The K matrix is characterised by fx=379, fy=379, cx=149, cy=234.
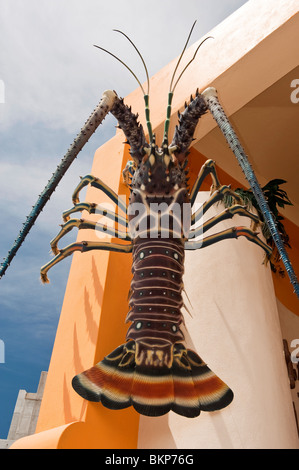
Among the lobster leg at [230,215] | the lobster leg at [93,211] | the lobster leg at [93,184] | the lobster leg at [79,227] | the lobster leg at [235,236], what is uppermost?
the lobster leg at [93,184]

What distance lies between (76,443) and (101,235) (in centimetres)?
140

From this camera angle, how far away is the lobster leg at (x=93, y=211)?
2504mm

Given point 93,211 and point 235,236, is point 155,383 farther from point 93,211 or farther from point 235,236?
point 93,211

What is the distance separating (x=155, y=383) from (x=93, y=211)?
116 cm

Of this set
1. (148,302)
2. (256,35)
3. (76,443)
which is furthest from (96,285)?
(256,35)

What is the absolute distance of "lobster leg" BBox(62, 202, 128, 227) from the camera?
2.50m

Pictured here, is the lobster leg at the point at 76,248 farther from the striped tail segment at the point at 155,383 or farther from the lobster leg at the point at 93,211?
the striped tail segment at the point at 155,383

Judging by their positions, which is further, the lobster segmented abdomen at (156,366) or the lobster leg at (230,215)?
the lobster leg at (230,215)

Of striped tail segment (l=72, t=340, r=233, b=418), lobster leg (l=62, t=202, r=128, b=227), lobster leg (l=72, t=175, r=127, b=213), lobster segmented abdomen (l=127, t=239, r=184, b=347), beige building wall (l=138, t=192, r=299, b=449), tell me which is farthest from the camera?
lobster leg (l=72, t=175, r=127, b=213)

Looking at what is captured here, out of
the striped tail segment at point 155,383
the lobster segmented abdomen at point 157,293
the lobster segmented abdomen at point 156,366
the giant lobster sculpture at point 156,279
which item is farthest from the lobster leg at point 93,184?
the striped tail segment at point 155,383

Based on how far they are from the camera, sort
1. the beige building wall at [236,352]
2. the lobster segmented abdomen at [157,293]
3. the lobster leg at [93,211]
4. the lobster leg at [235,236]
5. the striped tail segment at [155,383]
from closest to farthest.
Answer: the striped tail segment at [155,383] → the lobster segmented abdomen at [157,293] → the beige building wall at [236,352] → the lobster leg at [235,236] → the lobster leg at [93,211]

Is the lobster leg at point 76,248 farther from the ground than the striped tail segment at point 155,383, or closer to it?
farther from the ground

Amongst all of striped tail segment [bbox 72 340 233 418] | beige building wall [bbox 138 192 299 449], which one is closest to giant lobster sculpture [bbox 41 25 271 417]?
striped tail segment [bbox 72 340 233 418]

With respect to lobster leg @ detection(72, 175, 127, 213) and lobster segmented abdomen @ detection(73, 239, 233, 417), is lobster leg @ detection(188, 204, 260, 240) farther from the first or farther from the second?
lobster leg @ detection(72, 175, 127, 213)
